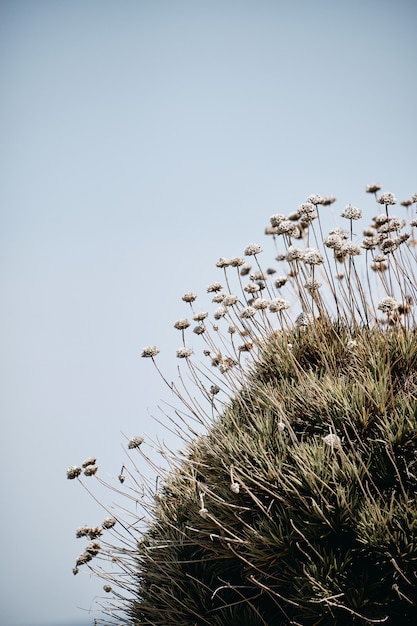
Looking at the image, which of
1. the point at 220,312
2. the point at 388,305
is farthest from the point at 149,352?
the point at 388,305

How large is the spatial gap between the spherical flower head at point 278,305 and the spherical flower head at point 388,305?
0.87 meters

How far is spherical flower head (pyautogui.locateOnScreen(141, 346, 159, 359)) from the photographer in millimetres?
6336

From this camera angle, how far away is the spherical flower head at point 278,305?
589 cm

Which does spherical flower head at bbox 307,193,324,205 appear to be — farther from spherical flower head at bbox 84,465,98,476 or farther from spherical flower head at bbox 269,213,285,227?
spherical flower head at bbox 84,465,98,476

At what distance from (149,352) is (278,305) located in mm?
1436

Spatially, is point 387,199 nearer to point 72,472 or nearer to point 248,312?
point 248,312

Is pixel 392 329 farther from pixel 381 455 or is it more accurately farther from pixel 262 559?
pixel 262 559

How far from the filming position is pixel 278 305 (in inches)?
232

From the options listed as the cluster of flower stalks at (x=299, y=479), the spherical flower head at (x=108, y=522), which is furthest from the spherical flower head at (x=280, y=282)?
the spherical flower head at (x=108, y=522)

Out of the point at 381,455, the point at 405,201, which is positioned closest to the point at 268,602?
the point at 381,455

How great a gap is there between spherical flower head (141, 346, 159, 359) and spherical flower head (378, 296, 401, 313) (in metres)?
2.28

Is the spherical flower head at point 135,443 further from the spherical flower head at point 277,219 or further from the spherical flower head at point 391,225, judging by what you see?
the spherical flower head at point 391,225

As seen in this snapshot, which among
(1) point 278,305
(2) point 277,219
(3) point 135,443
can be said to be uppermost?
(2) point 277,219

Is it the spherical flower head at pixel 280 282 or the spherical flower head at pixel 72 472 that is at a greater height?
the spherical flower head at pixel 280 282
